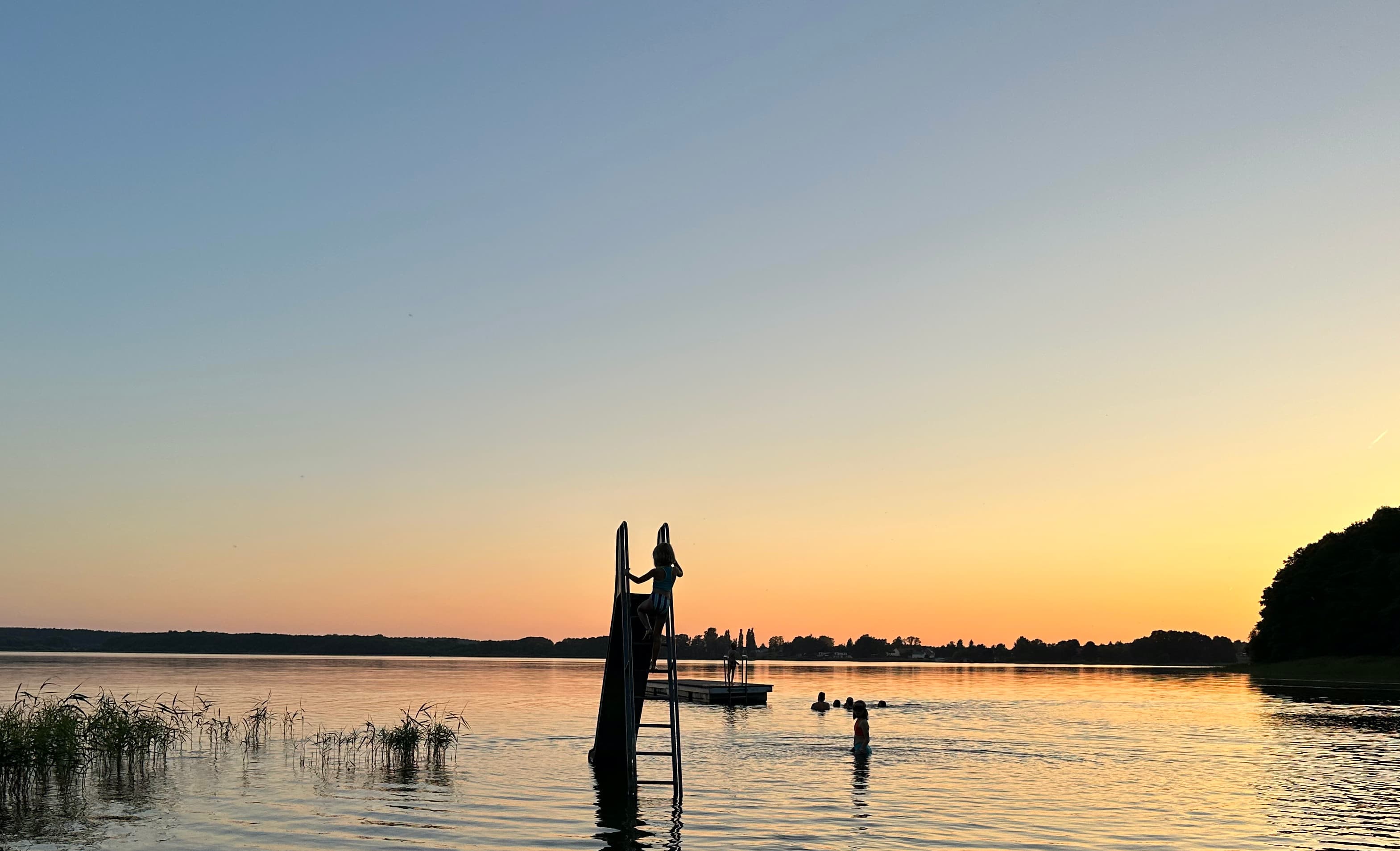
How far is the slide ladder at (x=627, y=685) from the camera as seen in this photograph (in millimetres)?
21609

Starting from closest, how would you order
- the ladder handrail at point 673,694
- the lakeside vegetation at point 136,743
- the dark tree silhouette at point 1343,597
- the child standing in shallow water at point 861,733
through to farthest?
the ladder handrail at point 673,694 < the lakeside vegetation at point 136,743 < the child standing in shallow water at point 861,733 < the dark tree silhouette at point 1343,597

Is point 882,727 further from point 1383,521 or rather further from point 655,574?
point 1383,521

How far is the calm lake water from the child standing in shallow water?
38 centimetres

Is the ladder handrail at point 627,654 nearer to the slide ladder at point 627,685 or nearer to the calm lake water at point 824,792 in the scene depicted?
the slide ladder at point 627,685

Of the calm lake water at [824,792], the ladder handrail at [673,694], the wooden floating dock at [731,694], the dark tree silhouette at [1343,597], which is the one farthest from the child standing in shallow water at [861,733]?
the dark tree silhouette at [1343,597]

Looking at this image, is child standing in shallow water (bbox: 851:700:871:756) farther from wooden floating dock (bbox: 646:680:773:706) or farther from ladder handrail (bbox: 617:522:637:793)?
wooden floating dock (bbox: 646:680:773:706)

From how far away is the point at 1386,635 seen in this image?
10438cm

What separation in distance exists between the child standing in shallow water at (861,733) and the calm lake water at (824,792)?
38 centimetres

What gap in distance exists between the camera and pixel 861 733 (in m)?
35.3

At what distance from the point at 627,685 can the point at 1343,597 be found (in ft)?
362

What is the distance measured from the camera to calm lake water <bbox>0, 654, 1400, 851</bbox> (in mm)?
20219

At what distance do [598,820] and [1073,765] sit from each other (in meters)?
18.6

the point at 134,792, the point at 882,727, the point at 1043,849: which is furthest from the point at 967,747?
the point at 134,792

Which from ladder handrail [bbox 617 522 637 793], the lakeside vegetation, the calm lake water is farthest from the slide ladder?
the lakeside vegetation
